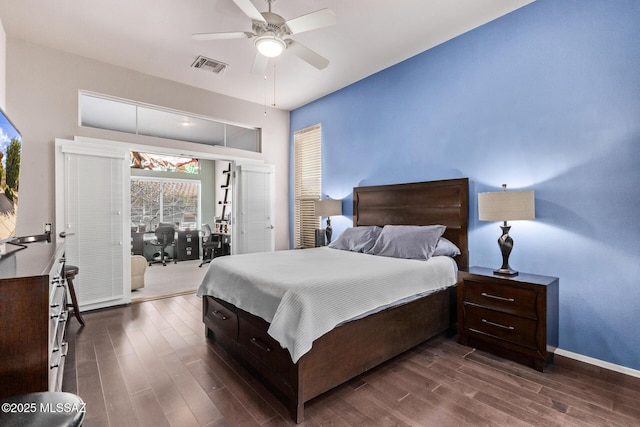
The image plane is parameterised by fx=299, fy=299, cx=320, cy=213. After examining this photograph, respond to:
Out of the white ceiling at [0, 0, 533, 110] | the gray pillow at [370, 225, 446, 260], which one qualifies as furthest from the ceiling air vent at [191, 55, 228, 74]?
the gray pillow at [370, 225, 446, 260]

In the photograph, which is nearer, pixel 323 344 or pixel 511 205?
pixel 323 344

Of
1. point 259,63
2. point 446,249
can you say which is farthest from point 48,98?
point 446,249

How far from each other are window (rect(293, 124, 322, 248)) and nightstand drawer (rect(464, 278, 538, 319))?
117 inches

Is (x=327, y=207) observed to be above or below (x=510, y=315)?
above

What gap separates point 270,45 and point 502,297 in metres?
2.96

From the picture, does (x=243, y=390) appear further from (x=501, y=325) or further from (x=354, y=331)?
(x=501, y=325)

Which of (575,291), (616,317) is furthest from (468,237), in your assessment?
(616,317)

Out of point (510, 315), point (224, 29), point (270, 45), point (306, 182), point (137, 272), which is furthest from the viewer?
point (306, 182)

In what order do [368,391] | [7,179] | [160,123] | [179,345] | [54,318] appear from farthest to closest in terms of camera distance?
[160,123]
[179,345]
[368,391]
[7,179]
[54,318]

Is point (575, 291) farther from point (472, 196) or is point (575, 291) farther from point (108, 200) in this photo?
point (108, 200)

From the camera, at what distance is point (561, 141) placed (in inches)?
104

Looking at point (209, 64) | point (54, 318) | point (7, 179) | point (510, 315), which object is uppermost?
point (209, 64)

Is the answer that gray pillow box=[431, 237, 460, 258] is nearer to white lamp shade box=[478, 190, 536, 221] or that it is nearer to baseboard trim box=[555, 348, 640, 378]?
white lamp shade box=[478, 190, 536, 221]

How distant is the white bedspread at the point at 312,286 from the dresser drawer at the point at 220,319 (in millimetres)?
132
